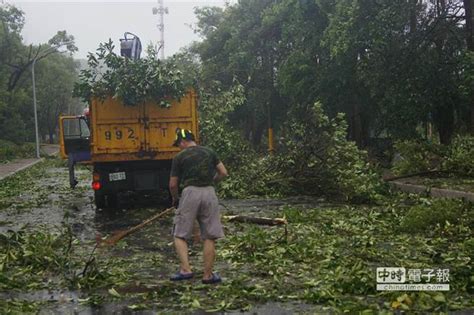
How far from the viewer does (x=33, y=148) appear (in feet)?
158

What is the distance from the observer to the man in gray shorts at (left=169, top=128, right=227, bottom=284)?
6316 millimetres

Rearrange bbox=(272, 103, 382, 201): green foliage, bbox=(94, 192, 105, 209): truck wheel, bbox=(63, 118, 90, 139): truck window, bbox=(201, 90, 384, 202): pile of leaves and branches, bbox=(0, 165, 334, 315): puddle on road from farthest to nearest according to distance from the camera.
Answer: bbox=(63, 118, 90, 139): truck window, bbox=(272, 103, 382, 201): green foliage, bbox=(201, 90, 384, 202): pile of leaves and branches, bbox=(94, 192, 105, 209): truck wheel, bbox=(0, 165, 334, 315): puddle on road

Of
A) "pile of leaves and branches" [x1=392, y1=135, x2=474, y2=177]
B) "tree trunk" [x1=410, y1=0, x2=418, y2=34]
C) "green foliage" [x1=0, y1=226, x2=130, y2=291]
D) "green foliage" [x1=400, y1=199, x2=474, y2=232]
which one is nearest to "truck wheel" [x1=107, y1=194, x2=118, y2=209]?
"green foliage" [x1=0, y1=226, x2=130, y2=291]

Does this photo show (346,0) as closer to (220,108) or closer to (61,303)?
(220,108)

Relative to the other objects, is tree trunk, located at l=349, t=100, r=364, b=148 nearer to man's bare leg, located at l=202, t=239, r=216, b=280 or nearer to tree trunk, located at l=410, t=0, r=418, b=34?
tree trunk, located at l=410, t=0, r=418, b=34

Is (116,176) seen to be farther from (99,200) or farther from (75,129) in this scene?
(75,129)

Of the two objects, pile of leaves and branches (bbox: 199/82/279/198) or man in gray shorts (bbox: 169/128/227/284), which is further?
pile of leaves and branches (bbox: 199/82/279/198)

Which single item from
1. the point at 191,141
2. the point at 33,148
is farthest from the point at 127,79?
the point at 33,148

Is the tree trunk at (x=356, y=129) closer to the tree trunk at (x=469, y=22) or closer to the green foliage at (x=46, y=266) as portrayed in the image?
the tree trunk at (x=469, y=22)

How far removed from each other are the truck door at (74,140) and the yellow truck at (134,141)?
10.1 ft

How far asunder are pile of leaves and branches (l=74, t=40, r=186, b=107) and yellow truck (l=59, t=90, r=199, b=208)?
18cm

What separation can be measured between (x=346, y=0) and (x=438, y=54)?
3531mm

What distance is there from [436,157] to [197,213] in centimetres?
1130

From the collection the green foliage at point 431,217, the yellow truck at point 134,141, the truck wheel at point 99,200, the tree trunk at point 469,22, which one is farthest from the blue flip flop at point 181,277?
the tree trunk at point 469,22
